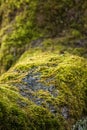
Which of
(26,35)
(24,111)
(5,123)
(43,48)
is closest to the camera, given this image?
(5,123)

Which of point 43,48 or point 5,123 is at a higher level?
point 5,123

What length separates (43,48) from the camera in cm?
1048

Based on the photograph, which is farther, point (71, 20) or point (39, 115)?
point (71, 20)

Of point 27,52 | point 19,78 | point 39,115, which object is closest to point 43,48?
point 27,52

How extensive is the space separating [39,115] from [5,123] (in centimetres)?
78

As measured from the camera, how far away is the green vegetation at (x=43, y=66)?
17.0 feet

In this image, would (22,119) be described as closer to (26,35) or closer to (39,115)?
(39,115)

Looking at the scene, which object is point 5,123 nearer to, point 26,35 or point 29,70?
point 29,70

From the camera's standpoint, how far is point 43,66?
7184mm

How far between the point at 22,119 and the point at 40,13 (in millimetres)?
7306

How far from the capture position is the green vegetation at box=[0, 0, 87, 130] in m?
5.19

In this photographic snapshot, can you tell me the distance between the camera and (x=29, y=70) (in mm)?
7055

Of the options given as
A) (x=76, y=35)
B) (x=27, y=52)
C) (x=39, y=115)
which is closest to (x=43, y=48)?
(x=27, y=52)

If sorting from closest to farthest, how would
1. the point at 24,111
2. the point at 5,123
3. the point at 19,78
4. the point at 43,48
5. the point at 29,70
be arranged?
the point at 5,123 < the point at 24,111 < the point at 19,78 < the point at 29,70 < the point at 43,48
